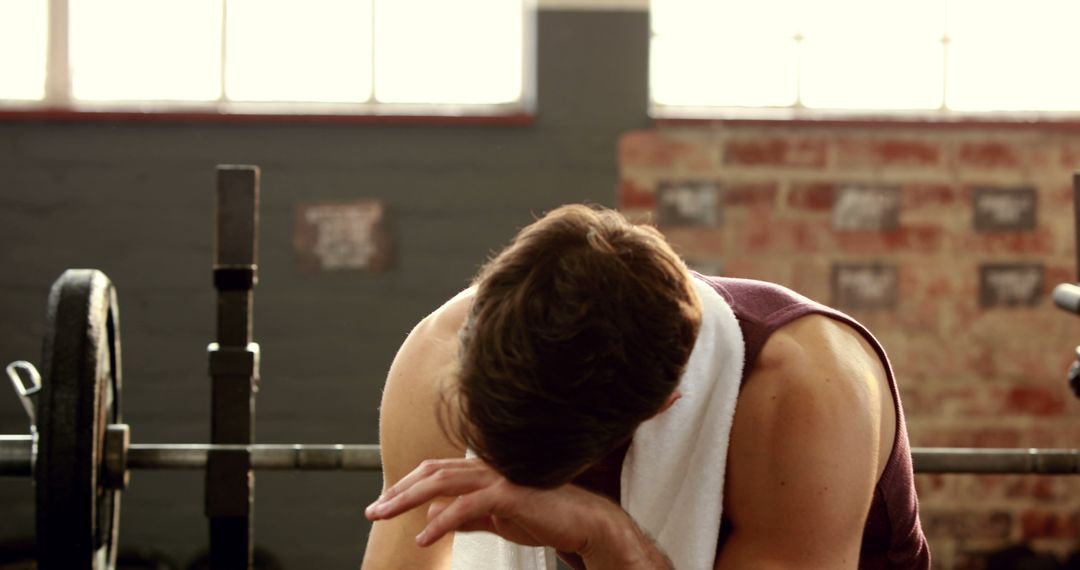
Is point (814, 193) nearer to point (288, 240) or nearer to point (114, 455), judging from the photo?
point (288, 240)

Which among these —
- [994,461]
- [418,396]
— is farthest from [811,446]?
[994,461]

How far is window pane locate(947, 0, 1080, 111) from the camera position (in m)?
2.92

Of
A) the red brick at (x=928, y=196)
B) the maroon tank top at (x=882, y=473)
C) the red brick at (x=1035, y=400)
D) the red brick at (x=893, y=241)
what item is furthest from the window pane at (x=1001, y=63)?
the maroon tank top at (x=882, y=473)

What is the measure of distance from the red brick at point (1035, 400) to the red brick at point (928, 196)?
0.48 metres

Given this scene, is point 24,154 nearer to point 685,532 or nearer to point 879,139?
point 879,139

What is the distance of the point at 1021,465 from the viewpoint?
62.5 inches

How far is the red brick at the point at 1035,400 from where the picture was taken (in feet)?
9.04

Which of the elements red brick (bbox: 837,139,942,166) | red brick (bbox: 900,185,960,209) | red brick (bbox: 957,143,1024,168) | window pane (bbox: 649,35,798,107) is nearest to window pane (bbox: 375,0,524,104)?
window pane (bbox: 649,35,798,107)

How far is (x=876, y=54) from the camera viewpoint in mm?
2922

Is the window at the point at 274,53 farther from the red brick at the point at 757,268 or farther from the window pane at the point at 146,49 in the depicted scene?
the red brick at the point at 757,268

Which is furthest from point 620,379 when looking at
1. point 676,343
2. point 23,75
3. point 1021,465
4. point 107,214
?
point 23,75

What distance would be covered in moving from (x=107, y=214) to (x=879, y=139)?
1855 mm

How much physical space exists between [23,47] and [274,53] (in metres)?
0.61

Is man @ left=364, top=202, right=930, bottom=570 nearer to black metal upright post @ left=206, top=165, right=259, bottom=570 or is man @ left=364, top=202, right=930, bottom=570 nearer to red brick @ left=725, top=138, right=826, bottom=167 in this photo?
black metal upright post @ left=206, top=165, right=259, bottom=570
